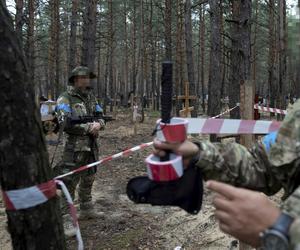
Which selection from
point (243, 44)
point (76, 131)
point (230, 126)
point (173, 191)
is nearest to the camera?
point (173, 191)

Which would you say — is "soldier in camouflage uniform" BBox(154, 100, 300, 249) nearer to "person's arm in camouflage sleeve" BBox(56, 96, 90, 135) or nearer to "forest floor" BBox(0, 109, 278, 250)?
"forest floor" BBox(0, 109, 278, 250)

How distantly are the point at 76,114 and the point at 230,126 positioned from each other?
302cm

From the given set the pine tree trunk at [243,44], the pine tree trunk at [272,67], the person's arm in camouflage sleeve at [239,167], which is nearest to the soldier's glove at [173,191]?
the person's arm in camouflage sleeve at [239,167]

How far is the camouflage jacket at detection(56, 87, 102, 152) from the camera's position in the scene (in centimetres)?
571

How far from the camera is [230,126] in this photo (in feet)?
10.8

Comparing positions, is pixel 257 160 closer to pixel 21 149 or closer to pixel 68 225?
pixel 21 149

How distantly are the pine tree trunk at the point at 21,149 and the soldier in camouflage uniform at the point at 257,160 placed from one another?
77 centimetres

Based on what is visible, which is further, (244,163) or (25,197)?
(25,197)

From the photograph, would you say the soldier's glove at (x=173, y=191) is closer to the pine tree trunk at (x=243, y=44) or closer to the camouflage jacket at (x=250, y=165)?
the camouflage jacket at (x=250, y=165)

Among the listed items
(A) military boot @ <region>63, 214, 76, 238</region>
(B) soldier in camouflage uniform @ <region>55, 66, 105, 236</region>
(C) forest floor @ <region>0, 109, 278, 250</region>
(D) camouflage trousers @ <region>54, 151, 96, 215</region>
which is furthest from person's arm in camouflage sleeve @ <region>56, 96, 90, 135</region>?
(C) forest floor @ <region>0, 109, 278, 250</region>

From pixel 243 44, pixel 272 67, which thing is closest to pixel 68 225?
pixel 243 44

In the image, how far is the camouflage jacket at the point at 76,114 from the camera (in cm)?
571

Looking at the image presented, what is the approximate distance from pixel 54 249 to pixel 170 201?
905 millimetres

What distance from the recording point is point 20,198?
2180 mm
